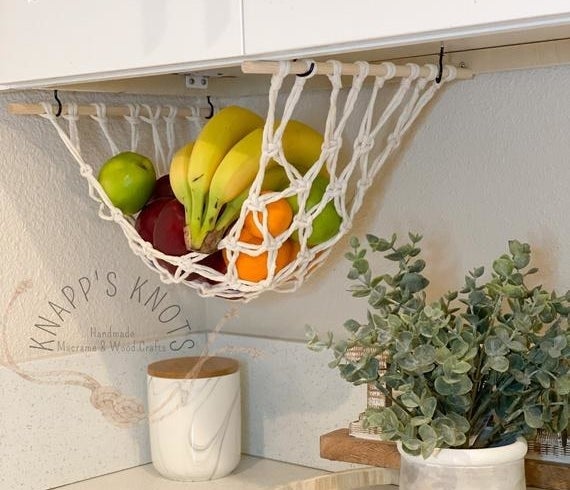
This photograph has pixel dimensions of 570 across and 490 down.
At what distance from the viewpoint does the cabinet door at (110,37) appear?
2.84ft

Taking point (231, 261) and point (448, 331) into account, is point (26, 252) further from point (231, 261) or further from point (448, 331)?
point (448, 331)

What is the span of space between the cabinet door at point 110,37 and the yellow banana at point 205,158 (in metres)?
0.11

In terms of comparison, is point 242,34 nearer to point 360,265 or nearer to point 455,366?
point 360,265

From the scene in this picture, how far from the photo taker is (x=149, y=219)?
3.59 ft

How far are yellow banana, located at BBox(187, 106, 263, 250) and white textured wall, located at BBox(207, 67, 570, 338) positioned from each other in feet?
0.71

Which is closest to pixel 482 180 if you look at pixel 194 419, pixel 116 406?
pixel 194 419

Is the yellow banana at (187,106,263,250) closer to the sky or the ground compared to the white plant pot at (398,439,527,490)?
closer to the sky

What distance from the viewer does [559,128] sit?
1037 mm

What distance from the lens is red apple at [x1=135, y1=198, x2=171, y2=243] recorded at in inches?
42.9

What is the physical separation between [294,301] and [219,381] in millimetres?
149

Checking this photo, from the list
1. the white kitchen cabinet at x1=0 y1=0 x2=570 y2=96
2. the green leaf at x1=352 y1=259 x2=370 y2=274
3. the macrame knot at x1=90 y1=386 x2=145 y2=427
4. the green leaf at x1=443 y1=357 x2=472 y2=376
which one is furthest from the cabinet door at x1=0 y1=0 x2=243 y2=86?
the macrame knot at x1=90 y1=386 x2=145 y2=427

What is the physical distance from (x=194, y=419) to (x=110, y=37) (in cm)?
49

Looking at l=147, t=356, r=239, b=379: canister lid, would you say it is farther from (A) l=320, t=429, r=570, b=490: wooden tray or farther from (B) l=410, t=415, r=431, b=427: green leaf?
(B) l=410, t=415, r=431, b=427: green leaf

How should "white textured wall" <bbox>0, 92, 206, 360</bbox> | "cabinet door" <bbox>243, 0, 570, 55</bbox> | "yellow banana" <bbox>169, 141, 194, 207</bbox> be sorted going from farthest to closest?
"white textured wall" <bbox>0, 92, 206, 360</bbox> < "yellow banana" <bbox>169, 141, 194, 207</bbox> < "cabinet door" <bbox>243, 0, 570, 55</bbox>
